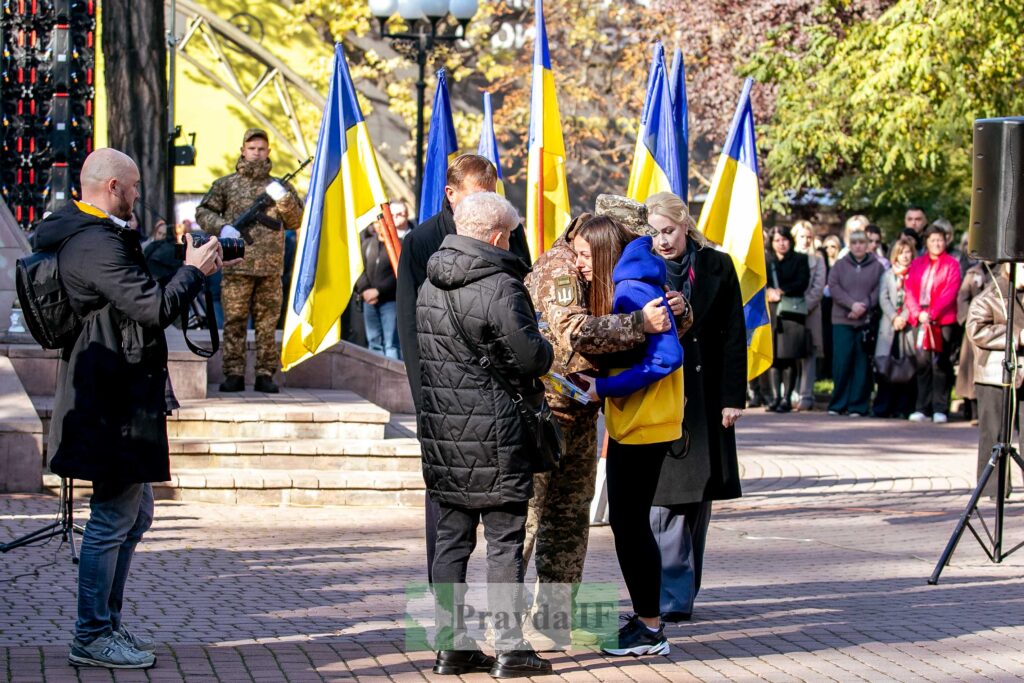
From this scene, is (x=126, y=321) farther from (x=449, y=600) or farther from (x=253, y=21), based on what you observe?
(x=253, y=21)

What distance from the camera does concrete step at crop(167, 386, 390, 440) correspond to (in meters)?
11.8

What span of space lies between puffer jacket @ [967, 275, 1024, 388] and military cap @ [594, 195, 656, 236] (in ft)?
17.2

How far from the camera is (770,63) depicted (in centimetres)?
2578

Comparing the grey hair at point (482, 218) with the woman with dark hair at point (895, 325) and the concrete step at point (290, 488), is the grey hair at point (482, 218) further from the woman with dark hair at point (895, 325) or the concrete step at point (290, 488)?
the woman with dark hair at point (895, 325)

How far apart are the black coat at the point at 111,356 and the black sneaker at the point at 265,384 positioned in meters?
7.11

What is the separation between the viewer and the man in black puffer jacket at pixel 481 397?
627 cm

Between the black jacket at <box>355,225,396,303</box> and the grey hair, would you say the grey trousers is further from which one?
the black jacket at <box>355,225,396,303</box>

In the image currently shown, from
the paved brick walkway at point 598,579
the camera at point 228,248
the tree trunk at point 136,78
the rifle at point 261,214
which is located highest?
the tree trunk at point 136,78

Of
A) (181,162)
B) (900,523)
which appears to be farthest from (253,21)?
(900,523)

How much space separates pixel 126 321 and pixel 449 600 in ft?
5.39

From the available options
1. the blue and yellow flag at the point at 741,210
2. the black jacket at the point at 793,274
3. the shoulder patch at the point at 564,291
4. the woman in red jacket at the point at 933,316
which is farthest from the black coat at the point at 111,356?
the black jacket at the point at 793,274

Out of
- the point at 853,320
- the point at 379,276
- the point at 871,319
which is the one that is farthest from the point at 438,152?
the point at 871,319

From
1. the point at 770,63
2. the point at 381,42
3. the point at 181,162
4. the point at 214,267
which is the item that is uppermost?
the point at 381,42

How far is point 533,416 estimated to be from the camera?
6336 millimetres
